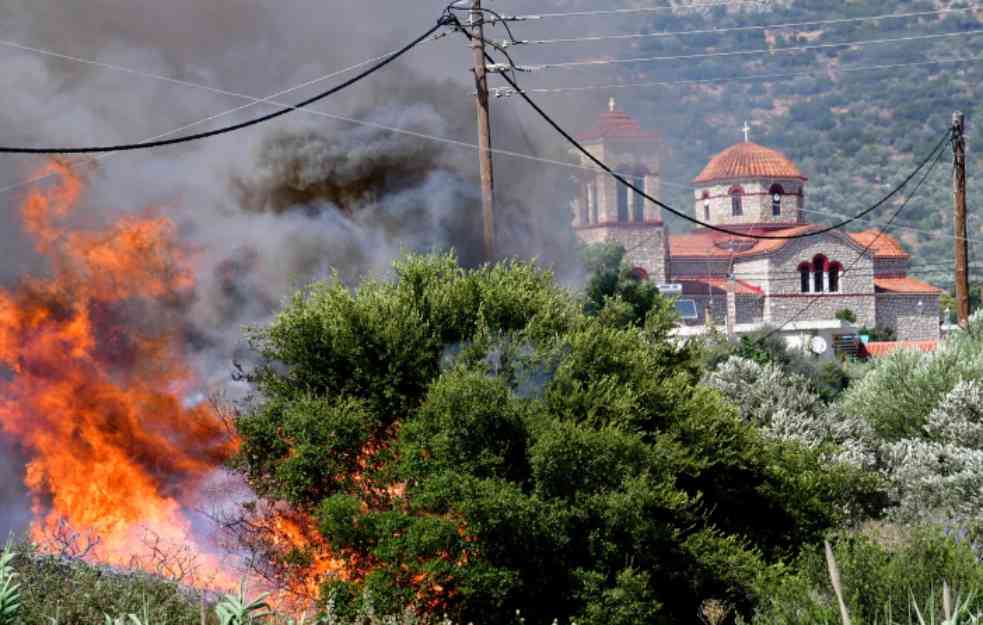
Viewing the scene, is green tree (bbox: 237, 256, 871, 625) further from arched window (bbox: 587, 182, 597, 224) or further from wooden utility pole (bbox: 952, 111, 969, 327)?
arched window (bbox: 587, 182, 597, 224)

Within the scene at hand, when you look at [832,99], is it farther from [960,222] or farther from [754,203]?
[960,222]

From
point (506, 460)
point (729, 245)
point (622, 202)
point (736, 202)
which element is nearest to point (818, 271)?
point (729, 245)

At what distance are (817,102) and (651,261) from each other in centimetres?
8574

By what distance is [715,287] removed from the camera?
8350cm

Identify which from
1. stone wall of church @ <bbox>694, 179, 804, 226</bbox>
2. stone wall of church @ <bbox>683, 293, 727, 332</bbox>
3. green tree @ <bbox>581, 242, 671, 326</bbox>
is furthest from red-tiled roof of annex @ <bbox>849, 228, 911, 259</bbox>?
green tree @ <bbox>581, 242, 671, 326</bbox>

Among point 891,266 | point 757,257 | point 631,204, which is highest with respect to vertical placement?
point 631,204

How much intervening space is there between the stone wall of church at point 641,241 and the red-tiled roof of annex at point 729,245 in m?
1.69

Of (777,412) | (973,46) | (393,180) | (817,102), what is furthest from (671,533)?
(973,46)

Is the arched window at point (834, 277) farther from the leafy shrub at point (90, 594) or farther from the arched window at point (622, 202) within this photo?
the leafy shrub at point (90, 594)

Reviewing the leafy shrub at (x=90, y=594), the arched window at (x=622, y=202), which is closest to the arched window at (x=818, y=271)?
the arched window at (x=622, y=202)

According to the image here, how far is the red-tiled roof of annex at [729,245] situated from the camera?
282ft

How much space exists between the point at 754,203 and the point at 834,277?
7.23 meters

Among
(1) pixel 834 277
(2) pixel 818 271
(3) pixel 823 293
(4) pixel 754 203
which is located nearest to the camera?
(2) pixel 818 271

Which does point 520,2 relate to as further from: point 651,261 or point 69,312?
point 651,261
